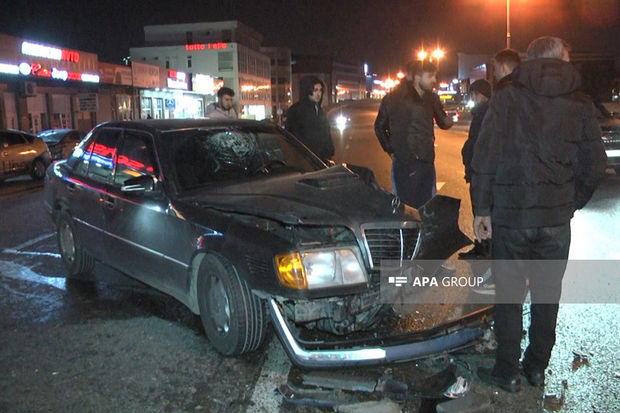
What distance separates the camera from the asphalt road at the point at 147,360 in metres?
3.32

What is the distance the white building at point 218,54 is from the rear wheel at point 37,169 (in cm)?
5996

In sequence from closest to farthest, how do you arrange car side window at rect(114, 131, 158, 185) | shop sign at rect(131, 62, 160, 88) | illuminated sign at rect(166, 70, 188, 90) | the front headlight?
the front headlight → car side window at rect(114, 131, 158, 185) → shop sign at rect(131, 62, 160, 88) → illuminated sign at rect(166, 70, 188, 90)

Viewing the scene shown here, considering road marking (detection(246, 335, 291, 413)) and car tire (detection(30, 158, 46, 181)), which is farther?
car tire (detection(30, 158, 46, 181))

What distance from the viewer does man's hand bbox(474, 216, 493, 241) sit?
3.33 meters

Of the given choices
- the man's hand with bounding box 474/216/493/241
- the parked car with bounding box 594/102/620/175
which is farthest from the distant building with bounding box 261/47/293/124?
the man's hand with bounding box 474/216/493/241

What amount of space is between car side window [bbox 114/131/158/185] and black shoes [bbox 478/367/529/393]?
9.35 ft

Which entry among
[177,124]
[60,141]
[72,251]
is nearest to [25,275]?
[72,251]

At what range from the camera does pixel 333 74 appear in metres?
154

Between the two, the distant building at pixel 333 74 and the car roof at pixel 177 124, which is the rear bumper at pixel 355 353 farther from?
the distant building at pixel 333 74

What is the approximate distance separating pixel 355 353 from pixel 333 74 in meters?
155

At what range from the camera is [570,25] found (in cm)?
2819

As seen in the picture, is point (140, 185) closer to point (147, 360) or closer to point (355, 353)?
point (147, 360)

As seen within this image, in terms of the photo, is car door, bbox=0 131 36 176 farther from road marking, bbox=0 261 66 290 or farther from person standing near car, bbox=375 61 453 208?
person standing near car, bbox=375 61 453 208

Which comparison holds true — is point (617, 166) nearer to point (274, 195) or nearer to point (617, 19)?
point (274, 195)
